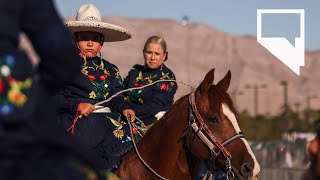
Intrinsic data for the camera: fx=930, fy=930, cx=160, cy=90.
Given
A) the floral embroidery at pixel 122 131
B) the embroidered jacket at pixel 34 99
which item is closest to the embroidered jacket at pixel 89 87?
the floral embroidery at pixel 122 131

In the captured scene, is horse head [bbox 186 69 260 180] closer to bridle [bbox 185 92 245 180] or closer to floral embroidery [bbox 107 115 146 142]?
bridle [bbox 185 92 245 180]

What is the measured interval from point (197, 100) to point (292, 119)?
104 m

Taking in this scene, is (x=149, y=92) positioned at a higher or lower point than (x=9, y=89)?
lower

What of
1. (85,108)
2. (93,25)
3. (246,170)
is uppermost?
(93,25)

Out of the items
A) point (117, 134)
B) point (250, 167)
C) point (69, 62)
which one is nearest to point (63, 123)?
point (117, 134)

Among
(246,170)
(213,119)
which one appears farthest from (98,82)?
(246,170)

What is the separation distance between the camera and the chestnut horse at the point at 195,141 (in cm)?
843

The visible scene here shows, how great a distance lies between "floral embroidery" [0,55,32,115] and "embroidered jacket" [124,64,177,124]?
19.6ft

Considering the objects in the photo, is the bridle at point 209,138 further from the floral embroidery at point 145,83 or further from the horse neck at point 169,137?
the floral embroidery at point 145,83

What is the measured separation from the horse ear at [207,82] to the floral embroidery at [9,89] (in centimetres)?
478

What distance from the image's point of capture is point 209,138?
8.53 meters

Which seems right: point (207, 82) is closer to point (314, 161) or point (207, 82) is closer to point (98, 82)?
point (98, 82)

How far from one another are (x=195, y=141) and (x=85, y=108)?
1.06 meters

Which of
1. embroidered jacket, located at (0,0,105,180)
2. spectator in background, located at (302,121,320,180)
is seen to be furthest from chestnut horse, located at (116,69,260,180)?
embroidered jacket, located at (0,0,105,180)
